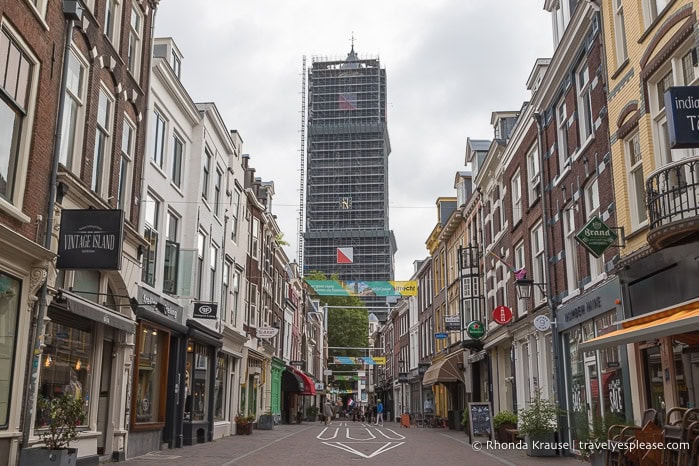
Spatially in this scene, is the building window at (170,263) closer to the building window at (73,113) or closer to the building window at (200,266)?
the building window at (200,266)

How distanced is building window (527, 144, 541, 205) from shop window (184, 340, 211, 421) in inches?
493

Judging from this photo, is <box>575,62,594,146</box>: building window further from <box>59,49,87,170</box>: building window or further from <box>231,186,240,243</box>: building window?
<box>231,186,240,243</box>: building window

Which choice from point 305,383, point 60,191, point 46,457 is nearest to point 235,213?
point 60,191

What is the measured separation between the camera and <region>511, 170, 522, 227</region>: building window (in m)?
25.7

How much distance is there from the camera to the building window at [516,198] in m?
25.7

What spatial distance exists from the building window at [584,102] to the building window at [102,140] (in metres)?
11.8

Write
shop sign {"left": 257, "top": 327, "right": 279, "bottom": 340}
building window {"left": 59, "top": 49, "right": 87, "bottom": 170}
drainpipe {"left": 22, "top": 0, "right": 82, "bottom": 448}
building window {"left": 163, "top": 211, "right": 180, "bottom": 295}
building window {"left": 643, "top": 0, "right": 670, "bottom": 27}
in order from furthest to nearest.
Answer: shop sign {"left": 257, "top": 327, "right": 279, "bottom": 340}, building window {"left": 163, "top": 211, "right": 180, "bottom": 295}, building window {"left": 643, "top": 0, "right": 670, "bottom": 27}, building window {"left": 59, "top": 49, "right": 87, "bottom": 170}, drainpipe {"left": 22, "top": 0, "right": 82, "bottom": 448}

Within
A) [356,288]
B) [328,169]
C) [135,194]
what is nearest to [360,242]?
[328,169]

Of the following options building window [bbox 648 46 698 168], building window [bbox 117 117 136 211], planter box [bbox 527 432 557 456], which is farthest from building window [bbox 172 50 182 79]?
planter box [bbox 527 432 557 456]

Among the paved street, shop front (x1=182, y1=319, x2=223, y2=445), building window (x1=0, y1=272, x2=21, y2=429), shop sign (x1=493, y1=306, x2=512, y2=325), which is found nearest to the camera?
building window (x1=0, y1=272, x2=21, y2=429)

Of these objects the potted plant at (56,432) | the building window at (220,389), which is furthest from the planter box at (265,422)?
the potted plant at (56,432)

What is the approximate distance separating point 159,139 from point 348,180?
9970 cm

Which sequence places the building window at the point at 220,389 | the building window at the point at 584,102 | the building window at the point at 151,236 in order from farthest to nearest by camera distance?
the building window at the point at 220,389 < the building window at the point at 151,236 < the building window at the point at 584,102

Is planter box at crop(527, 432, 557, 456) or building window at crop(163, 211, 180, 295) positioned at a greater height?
building window at crop(163, 211, 180, 295)
